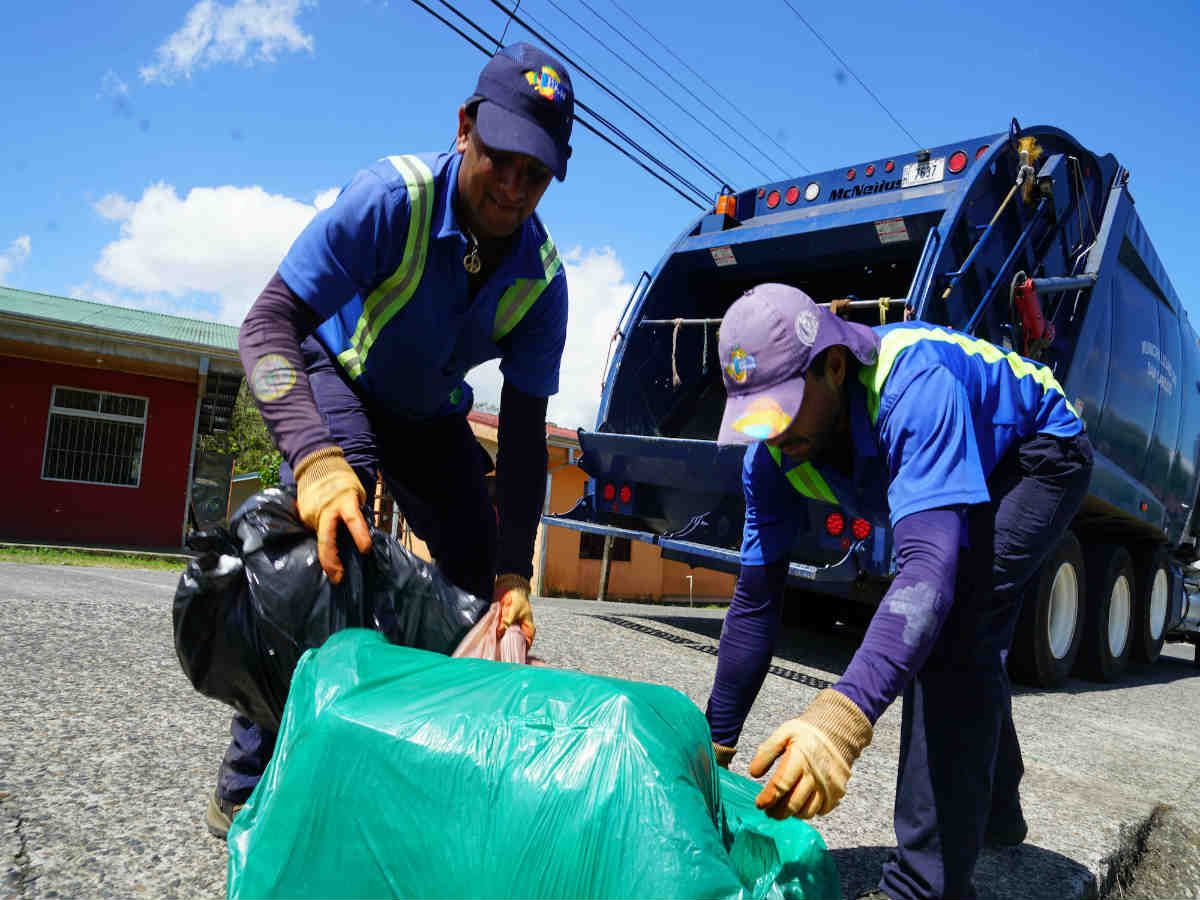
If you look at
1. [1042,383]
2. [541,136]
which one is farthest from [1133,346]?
[541,136]

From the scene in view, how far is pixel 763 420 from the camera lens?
187 cm

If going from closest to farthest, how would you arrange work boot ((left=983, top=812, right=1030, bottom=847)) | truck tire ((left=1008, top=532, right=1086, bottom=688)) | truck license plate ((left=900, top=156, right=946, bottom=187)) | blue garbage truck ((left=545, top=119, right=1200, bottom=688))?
work boot ((left=983, top=812, right=1030, bottom=847))
blue garbage truck ((left=545, top=119, right=1200, bottom=688))
truck license plate ((left=900, top=156, right=946, bottom=187))
truck tire ((left=1008, top=532, right=1086, bottom=688))

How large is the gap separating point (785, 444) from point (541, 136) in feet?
2.72

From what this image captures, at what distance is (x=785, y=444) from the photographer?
78.9 inches

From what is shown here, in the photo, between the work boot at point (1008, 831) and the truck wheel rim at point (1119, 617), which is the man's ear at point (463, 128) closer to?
the work boot at point (1008, 831)

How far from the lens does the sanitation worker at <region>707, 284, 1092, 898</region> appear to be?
1674 millimetres

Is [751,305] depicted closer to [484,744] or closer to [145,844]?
[484,744]

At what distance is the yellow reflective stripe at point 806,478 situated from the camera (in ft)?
7.21

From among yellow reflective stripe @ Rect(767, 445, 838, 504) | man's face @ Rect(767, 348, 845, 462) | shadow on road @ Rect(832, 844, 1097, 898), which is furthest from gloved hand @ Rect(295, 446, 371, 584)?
shadow on road @ Rect(832, 844, 1097, 898)

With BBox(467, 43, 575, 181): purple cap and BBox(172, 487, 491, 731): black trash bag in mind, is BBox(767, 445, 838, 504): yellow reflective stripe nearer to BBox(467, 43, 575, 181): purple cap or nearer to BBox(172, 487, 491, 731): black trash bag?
BBox(467, 43, 575, 181): purple cap

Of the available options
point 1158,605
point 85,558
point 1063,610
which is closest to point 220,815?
point 1063,610

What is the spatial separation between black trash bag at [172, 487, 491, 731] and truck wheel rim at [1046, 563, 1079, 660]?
206 inches

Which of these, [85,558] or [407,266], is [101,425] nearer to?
[85,558]

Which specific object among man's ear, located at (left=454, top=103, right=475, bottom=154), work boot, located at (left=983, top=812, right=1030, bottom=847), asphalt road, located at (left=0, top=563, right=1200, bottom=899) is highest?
man's ear, located at (left=454, top=103, right=475, bottom=154)
